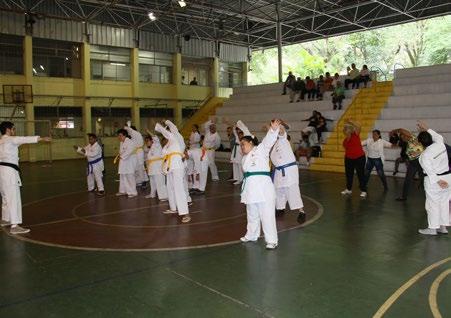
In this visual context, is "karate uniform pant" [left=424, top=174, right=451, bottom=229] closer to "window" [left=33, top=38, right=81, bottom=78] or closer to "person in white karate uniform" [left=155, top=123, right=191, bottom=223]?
"person in white karate uniform" [left=155, top=123, right=191, bottom=223]

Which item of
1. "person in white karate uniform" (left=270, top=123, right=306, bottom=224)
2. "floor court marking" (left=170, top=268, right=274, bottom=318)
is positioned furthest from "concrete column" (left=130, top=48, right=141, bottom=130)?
"floor court marking" (left=170, top=268, right=274, bottom=318)

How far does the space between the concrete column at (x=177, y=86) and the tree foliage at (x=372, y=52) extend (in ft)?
42.6

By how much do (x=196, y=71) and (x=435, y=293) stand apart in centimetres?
2688

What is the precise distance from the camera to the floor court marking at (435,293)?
3.94 m

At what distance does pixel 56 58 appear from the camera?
23.4 metres

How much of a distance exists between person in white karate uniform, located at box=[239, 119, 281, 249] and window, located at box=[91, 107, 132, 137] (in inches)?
777

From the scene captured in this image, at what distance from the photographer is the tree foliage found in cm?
3581

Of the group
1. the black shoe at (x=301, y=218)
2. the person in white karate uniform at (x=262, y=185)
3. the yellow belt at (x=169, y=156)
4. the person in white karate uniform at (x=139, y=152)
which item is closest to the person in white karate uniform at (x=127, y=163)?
the person in white karate uniform at (x=139, y=152)

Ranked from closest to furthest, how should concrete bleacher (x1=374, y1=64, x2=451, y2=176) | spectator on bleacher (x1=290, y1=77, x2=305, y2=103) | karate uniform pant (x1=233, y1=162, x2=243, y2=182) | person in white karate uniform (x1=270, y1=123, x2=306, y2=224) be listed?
person in white karate uniform (x1=270, y1=123, x2=306, y2=224), karate uniform pant (x1=233, y1=162, x2=243, y2=182), concrete bleacher (x1=374, y1=64, x2=451, y2=176), spectator on bleacher (x1=290, y1=77, x2=305, y2=103)

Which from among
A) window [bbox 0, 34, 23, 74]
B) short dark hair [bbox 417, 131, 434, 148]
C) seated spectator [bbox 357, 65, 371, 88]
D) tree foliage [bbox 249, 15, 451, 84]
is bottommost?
short dark hair [bbox 417, 131, 434, 148]

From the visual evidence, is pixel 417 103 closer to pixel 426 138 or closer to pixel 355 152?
pixel 355 152

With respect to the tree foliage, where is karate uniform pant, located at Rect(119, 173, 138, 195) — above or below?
below

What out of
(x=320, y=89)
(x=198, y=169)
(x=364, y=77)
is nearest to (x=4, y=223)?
(x=198, y=169)

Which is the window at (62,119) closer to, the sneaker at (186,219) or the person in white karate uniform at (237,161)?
the person in white karate uniform at (237,161)
